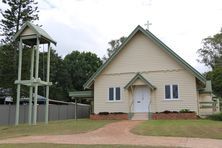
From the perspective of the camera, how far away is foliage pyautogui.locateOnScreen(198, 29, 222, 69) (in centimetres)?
6688

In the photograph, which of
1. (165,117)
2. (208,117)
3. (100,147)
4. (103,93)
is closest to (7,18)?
(103,93)

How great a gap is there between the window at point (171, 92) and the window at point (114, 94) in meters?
4.23

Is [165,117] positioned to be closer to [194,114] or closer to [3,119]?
[194,114]

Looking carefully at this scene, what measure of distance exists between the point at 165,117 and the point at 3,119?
1387 centimetres

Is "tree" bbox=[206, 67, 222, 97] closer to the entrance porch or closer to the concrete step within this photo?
the entrance porch

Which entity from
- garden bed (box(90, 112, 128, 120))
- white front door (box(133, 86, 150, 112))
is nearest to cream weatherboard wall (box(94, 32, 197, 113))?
white front door (box(133, 86, 150, 112))

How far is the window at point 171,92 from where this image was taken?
86.8 feet

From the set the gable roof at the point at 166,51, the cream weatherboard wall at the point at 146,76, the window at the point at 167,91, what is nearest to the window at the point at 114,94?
the cream weatherboard wall at the point at 146,76

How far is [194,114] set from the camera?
2502cm

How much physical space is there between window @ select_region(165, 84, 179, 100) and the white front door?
5.31ft

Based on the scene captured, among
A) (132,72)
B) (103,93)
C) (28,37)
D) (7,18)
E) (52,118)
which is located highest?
(7,18)

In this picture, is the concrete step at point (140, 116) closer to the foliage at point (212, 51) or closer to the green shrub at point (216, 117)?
the green shrub at point (216, 117)

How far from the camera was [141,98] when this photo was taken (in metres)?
27.5

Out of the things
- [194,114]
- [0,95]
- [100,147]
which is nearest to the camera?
[100,147]
